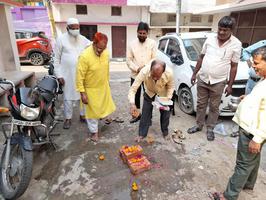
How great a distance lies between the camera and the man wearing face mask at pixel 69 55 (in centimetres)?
347

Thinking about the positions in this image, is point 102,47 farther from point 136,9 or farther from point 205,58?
point 136,9

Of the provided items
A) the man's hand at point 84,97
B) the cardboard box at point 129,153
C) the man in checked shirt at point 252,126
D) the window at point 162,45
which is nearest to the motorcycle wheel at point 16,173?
the man's hand at point 84,97

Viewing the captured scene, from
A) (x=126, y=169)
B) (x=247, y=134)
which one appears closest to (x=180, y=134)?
(x=126, y=169)

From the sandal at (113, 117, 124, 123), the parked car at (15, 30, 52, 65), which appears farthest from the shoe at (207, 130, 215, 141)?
the parked car at (15, 30, 52, 65)

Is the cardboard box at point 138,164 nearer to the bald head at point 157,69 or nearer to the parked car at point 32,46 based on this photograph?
the bald head at point 157,69

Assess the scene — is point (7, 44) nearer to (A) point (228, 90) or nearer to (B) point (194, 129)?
(B) point (194, 129)

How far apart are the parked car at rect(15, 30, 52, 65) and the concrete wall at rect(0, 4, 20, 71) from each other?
4.37 meters

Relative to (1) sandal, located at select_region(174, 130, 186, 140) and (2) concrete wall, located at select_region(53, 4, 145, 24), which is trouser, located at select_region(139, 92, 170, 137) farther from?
(2) concrete wall, located at select_region(53, 4, 145, 24)

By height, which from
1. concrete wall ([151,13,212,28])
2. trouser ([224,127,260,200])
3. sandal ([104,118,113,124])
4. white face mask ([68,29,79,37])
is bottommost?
sandal ([104,118,113,124])

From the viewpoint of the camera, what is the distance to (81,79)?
3.04m

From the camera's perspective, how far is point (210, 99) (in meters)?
3.52

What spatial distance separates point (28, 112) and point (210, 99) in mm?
2786

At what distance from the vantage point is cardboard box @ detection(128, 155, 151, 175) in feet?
8.91

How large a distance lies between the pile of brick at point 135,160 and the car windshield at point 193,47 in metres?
2.44
